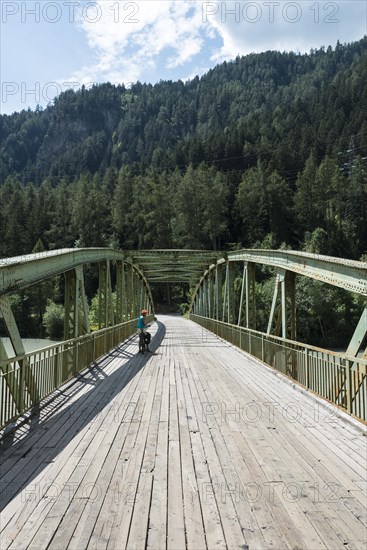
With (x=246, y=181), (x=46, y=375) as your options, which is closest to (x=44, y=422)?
(x=46, y=375)

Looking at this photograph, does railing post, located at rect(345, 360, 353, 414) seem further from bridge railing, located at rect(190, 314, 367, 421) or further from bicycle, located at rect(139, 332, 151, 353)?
bicycle, located at rect(139, 332, 151, 353)

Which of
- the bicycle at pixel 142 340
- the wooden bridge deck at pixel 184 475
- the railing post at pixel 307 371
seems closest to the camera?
the wooden bridge deck at pixel 184 475

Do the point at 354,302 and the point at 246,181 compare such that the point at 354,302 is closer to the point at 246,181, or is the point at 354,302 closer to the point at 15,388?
the point at 246,181

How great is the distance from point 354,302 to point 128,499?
163ft

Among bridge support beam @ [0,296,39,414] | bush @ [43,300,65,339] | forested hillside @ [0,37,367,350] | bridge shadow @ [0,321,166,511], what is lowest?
bush @ [43,300,65,339]

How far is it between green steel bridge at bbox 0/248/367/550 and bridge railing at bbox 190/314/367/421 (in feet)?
0.08

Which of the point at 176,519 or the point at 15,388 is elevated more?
the point at 15,388

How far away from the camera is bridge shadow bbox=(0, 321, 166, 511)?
402 cm

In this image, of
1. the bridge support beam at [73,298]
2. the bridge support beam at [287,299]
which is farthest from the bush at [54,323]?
the bridge support beam at [287,299]

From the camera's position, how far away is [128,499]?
3.47 metres

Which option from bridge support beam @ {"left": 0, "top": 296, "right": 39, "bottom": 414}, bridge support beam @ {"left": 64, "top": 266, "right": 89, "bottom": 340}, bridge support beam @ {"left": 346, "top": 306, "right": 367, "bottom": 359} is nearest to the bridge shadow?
bridge support beam @ {"left": 0, "top": 296, "right": 39, "bottom": 414}

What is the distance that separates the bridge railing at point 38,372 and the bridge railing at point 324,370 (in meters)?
4.33

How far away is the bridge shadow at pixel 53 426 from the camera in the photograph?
158 inches

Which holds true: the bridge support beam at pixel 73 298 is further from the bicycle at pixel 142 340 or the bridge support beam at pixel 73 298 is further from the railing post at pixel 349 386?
the railing post at pixel 349 386
